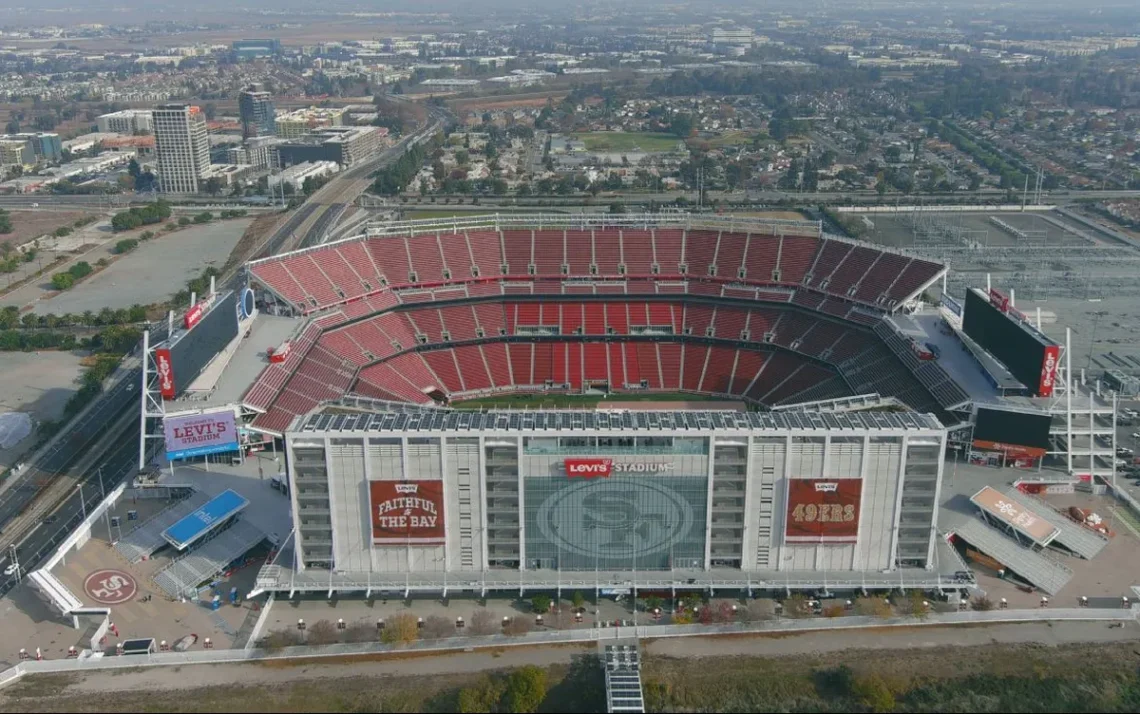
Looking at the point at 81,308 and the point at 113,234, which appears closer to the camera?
the point at 81,308

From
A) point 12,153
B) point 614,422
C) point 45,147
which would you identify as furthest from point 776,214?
point 45,147

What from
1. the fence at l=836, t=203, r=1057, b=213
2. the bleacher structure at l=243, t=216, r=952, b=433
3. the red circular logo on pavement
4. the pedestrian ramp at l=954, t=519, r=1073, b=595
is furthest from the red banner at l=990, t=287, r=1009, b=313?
the fence at l=836, t=203, r=1057, b=213

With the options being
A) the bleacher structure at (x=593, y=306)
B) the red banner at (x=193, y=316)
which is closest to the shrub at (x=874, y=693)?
the bleacher structure at (x=593, y=306)

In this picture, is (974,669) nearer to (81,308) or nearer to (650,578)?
(650,578)

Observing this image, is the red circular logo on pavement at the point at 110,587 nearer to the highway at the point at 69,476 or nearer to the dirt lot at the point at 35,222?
the highway at the point at 69,476

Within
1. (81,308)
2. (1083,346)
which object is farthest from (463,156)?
(1083,346)

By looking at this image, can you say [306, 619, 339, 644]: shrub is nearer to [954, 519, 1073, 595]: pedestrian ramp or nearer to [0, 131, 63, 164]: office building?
[954, 519, 1073, 595]: pedestrian ramp

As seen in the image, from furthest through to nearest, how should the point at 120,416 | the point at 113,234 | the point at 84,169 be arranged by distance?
the point at 84,169 → the point at 113,234 → the point at 120,416

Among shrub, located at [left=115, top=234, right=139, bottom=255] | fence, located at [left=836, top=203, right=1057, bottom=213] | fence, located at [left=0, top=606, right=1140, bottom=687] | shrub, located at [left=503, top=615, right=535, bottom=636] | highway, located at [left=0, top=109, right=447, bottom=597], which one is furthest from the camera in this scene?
fence, located at [left=836, top=203, right=1057, bottom=213]
